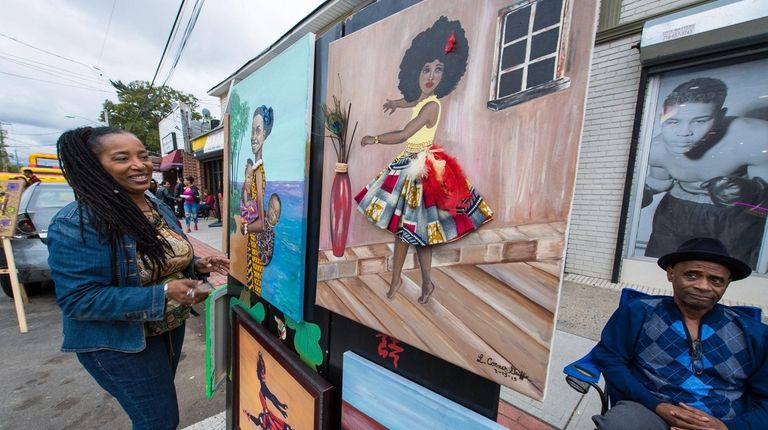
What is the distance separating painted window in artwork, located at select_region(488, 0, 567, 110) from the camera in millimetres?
602

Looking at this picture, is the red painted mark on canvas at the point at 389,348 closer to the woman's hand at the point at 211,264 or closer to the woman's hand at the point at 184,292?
the woman's hand at the point at 184,292

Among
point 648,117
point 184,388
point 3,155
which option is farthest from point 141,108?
point 648,117

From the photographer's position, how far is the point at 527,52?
63cm

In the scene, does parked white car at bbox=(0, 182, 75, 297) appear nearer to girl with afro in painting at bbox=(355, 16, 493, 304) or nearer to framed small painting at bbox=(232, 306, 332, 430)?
framed small painting at bbox=(232, 306, 332, 430)

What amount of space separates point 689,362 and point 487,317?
47.1 inches

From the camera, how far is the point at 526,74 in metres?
0.63

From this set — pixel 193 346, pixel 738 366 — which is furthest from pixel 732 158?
pixel 193 346

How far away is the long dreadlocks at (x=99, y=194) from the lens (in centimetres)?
110

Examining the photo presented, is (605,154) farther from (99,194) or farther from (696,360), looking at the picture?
(99,194)

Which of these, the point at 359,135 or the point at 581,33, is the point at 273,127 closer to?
the point at 359,135

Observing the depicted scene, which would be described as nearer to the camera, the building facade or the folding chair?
the folding chair

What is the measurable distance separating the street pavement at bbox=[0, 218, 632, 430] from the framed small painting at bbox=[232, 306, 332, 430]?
0.67 metres

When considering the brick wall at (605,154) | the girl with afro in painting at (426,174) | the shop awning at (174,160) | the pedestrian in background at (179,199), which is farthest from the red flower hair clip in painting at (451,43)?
the shop awning at (174,160)
